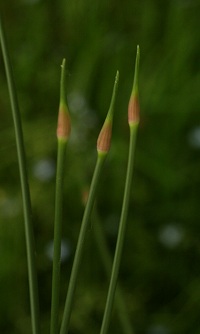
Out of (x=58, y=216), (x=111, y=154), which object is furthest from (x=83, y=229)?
(x=111, y=154)

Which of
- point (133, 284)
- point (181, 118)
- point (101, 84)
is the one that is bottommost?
point (133, 284)

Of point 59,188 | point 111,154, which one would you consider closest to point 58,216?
point 59,188

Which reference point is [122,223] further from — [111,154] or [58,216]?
[111,154]

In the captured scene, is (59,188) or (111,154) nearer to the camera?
(59,188)

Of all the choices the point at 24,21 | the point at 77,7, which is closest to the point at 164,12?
the point at 77,7

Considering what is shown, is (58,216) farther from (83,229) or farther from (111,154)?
(111,154)

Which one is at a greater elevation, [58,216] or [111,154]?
[111,154]

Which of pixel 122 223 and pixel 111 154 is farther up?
pixel 111 154

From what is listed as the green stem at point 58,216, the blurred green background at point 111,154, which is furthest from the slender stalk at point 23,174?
the blurred green background at point 111,154

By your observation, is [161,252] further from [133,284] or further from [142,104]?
[142,104]
